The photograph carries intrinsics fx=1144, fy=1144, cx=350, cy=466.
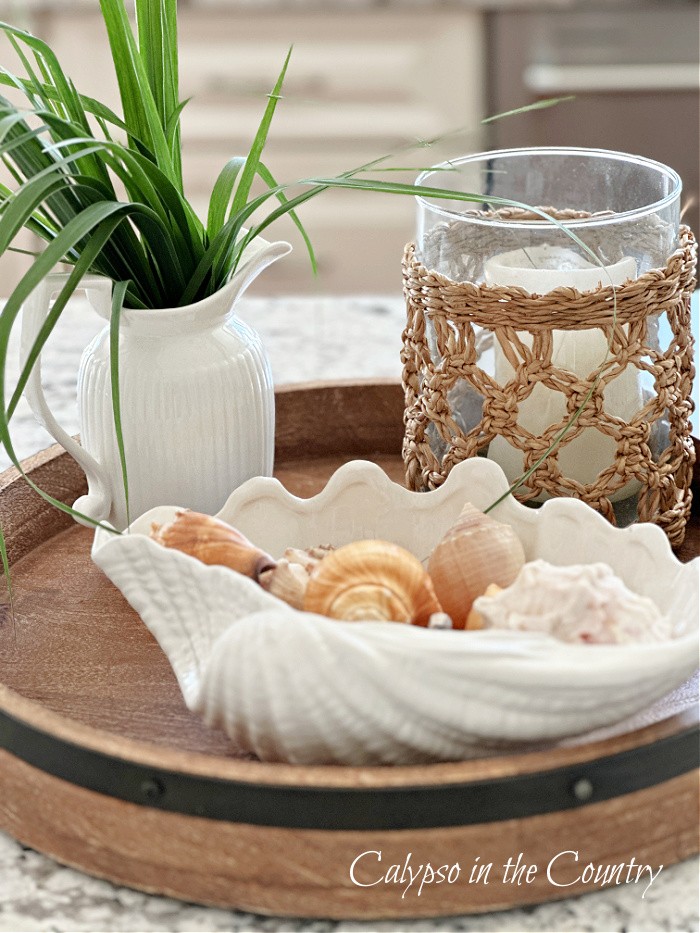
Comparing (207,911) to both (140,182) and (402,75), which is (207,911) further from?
(402,75)

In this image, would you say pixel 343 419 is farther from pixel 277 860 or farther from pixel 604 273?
pixel 277 860

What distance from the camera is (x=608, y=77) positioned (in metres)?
1.88

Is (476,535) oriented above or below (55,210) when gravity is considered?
below

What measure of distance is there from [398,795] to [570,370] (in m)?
0.28

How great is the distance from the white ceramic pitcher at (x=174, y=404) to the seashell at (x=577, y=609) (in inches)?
9.0

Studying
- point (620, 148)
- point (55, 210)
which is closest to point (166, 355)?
point (55, 210)

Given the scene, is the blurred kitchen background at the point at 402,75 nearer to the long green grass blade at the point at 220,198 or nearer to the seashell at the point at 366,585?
the long green grass blade at the point at 220,198

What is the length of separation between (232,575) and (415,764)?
0.34ft

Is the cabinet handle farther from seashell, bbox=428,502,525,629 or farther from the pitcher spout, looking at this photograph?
seashell, bbox=428,502,525,629

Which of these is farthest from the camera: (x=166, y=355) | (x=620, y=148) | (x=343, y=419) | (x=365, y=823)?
(x=620, y=148)

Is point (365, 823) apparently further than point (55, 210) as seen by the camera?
No

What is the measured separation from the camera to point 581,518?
54cm

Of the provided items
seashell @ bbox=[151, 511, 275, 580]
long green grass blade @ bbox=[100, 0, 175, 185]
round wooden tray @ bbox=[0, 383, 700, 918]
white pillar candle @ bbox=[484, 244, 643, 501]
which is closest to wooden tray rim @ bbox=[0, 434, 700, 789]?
round wooden tray @ bbox=[0, 383, 700, 918]

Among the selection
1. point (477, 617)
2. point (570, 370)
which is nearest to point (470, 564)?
point (477, 617)
